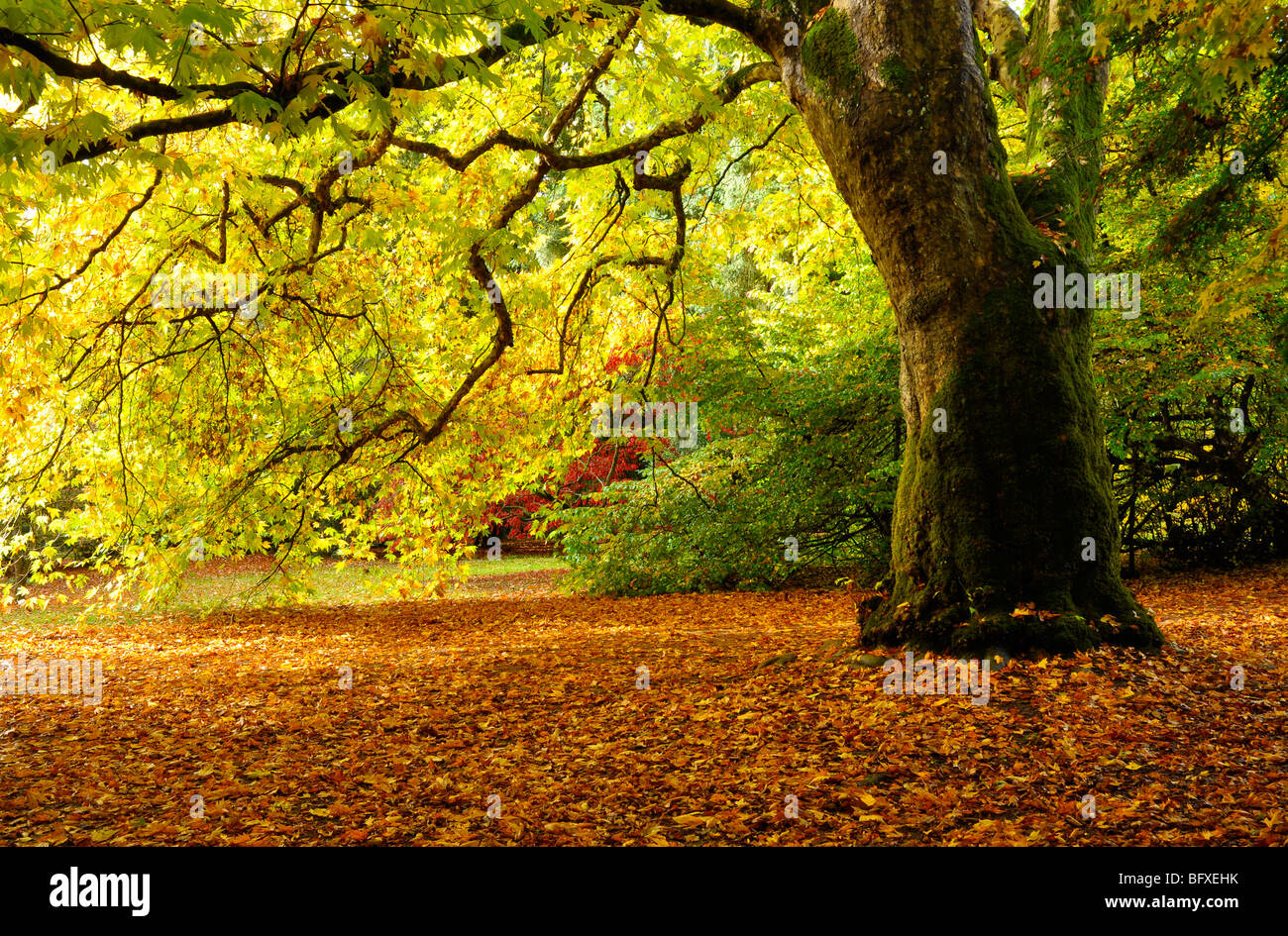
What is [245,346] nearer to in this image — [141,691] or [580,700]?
[141,691]

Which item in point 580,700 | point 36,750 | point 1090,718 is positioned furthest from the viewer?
point 580,700

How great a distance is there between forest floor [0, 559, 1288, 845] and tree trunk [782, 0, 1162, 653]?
46 centimetres

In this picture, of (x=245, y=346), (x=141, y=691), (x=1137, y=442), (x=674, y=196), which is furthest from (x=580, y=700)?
(x=1137, y=442)

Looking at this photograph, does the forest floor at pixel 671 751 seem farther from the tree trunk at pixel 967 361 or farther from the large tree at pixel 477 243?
the large tree at pixel 477 243

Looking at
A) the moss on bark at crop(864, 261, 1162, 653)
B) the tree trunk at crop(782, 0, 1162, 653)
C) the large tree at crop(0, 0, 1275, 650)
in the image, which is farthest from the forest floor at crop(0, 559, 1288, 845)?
the large tree at crop(0, 0, 1275, 650)

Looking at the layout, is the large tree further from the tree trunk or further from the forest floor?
the forest floor

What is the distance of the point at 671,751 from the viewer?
3.94 m

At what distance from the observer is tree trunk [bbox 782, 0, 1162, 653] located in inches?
185

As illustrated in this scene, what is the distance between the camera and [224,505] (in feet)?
25.9

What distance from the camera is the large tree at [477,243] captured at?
4.34m

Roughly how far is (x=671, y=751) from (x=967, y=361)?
286 cm

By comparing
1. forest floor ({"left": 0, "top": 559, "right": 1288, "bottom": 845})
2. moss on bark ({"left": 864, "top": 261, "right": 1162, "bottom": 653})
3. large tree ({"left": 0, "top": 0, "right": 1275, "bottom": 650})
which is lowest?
forest floor ({"left": 0, "top": 559, "right": 1288, "bottom": 845})

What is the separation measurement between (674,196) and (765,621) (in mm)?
4367

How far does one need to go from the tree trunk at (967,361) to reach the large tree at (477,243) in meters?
0.02
